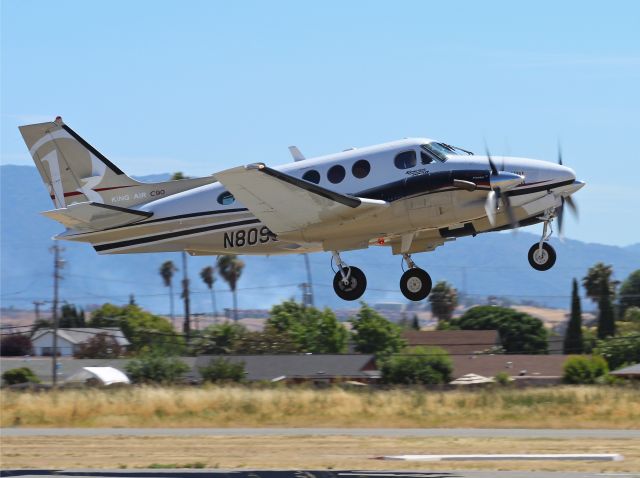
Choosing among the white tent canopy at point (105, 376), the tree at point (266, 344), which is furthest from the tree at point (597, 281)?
the white tent canopy at point (105, 376)

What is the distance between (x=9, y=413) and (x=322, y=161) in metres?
27.5

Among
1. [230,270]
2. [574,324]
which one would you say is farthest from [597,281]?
[230,270]

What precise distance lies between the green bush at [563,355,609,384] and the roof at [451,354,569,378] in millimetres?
7691

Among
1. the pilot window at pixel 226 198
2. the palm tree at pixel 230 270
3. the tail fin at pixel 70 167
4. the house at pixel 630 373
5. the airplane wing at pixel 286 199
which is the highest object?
the palm tree at pixel 230 270

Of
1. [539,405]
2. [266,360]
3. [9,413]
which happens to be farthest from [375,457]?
[266,360]

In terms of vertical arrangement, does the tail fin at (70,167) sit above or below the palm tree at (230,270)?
below

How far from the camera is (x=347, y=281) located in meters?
25.8

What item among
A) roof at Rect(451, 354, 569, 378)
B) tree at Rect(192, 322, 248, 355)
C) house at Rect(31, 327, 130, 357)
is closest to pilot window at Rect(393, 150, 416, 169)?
roof at Rect(451, 354, 569, 378)

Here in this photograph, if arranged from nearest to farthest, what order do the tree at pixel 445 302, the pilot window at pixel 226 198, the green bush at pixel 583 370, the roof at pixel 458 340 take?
1. the pilot window at pixel 226 198
2. the green bush at pixel 583 370
3. the roof at pixel 458 340
4. the tree at pixel 445 302

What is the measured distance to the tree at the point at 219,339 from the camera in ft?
279

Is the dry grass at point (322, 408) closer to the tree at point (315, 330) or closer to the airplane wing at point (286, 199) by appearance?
the airplane wing at point (286, 199)

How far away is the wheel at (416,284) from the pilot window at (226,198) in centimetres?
486

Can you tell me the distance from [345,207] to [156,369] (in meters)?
41.2

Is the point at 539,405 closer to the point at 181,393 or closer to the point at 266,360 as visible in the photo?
the point at 181,393
